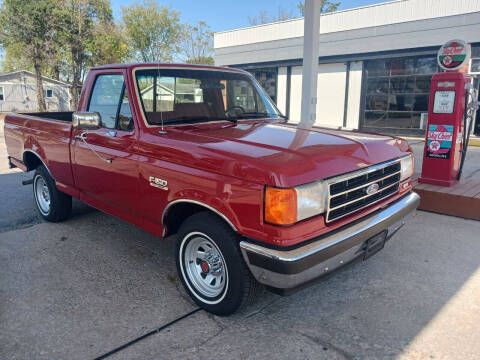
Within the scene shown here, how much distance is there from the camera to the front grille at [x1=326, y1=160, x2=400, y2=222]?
104 inches

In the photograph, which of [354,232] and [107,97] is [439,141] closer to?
[354,232]

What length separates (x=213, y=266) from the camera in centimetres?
296

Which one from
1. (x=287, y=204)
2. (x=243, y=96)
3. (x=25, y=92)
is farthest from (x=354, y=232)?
(x=25, y=92)

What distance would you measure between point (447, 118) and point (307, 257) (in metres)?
4.31

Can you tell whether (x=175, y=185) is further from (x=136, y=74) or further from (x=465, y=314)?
(x=465, y=314)

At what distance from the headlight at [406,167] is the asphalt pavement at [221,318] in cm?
92

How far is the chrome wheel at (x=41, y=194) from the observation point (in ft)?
16.9

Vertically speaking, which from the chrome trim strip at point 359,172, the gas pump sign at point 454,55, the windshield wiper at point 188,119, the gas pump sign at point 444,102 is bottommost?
the chrome trim strip at point 359,172

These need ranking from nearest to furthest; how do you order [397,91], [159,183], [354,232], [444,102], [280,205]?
1. [280,205]
2. [354,232]
3. [159,183]
4. [444,102]
5. [397,91]

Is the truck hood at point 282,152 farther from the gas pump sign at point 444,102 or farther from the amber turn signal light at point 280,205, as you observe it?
the gas pump sign at point 444,102

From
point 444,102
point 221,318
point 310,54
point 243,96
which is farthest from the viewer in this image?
point 310,54

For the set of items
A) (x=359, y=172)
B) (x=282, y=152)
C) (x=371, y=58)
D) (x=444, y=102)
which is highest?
(x=371, y=58)

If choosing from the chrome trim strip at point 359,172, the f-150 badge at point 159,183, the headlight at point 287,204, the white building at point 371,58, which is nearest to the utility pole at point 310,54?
the chrome trim strip at point 359,172

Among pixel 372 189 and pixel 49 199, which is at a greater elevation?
pixel 372 189
